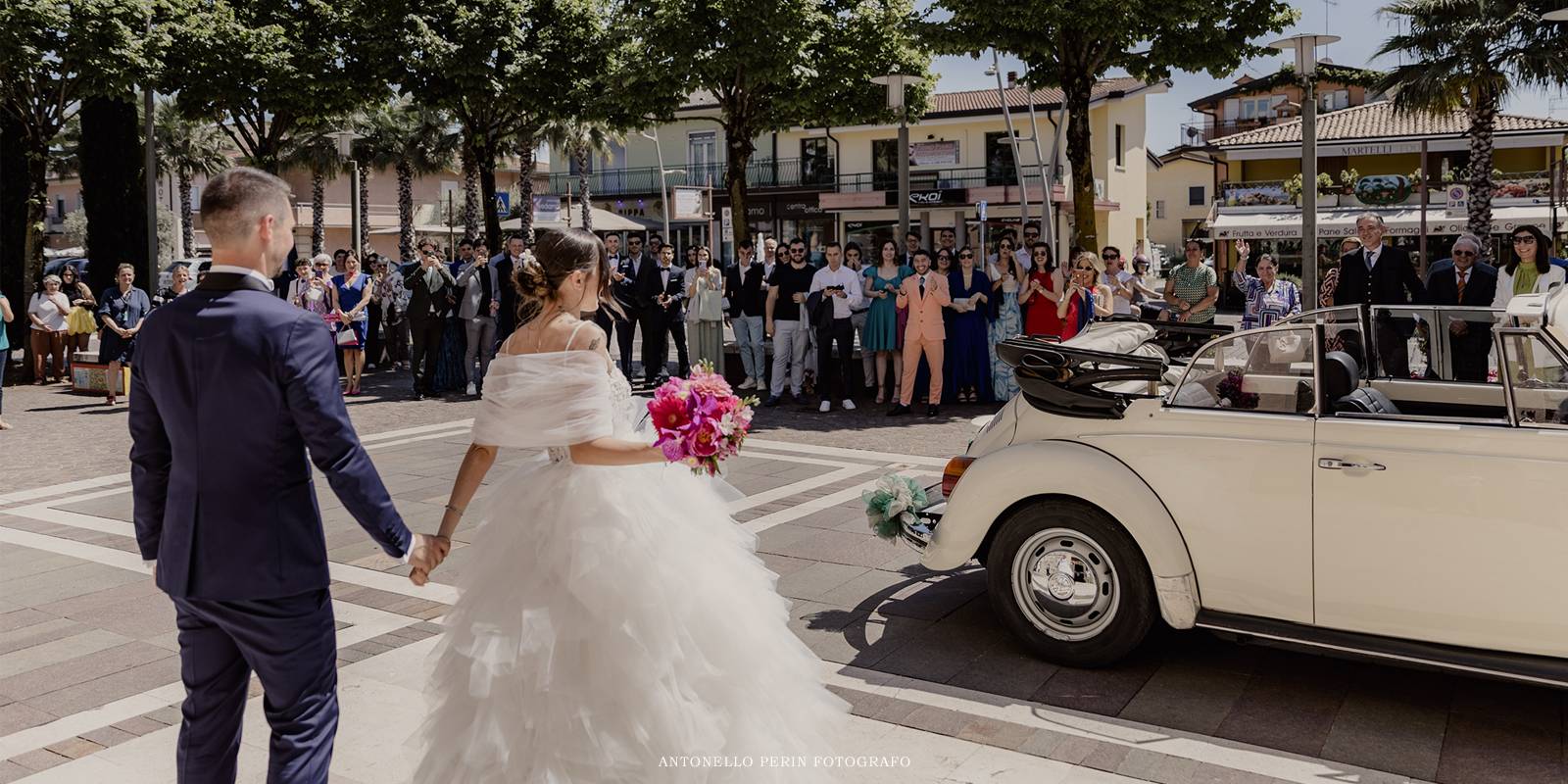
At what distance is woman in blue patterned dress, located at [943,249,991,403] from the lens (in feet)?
46.0

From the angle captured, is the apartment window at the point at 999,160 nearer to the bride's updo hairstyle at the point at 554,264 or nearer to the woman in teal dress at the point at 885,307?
the woman in teal dress at the point at 885,307

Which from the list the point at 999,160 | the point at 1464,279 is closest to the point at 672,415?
the point at 1464,279

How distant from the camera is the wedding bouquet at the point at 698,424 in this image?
3.52 meters


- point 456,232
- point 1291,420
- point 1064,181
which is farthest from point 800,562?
point 456,232

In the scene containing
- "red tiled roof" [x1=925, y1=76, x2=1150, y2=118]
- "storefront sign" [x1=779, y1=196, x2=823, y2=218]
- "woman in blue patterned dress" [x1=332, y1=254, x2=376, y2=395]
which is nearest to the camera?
"woman in blue patterned dress" [x1=332, y1=254, x2=376, y2=395]

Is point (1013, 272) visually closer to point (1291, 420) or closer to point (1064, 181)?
point (1291, 420)

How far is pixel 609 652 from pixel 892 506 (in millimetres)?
2577

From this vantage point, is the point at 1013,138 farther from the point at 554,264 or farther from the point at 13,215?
the point at 554,264

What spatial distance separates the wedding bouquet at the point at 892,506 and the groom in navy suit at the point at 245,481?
9.84 ft

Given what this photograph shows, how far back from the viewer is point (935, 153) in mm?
50906

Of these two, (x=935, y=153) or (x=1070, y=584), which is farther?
(x=935, y=153)

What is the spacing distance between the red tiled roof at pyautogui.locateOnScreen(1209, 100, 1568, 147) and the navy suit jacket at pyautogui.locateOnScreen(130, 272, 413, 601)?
4538 centimetres

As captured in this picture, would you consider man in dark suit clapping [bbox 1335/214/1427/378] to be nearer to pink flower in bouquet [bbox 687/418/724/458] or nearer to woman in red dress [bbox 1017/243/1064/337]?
woman in red dress [bbox 1017/243/1064/337]

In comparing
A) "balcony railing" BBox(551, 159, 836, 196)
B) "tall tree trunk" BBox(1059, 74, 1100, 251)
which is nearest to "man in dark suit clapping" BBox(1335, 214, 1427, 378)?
"tall tree trunk" BBox(1059, 74, 1100, 251)
